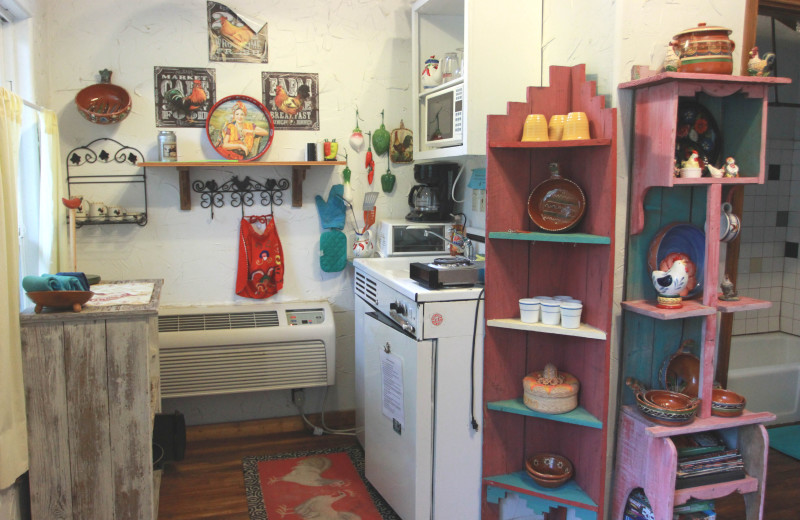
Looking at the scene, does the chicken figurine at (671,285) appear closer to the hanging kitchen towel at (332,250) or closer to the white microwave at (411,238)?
the white microwave at (411,238)

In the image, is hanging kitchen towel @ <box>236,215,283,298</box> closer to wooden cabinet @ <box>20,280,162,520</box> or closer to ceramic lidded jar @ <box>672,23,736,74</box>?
wooden cabinet @ <box>20,280,162,520</box>

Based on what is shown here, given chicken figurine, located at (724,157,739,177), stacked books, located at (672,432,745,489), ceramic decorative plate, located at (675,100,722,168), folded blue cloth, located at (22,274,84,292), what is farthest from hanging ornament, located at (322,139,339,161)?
stacked books, located at (672,432,745,489)

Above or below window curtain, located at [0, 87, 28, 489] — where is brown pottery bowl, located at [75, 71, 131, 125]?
above

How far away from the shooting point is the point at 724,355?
247cm

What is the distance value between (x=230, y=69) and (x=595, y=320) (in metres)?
2.12

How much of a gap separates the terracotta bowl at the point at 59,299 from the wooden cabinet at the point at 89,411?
25 mm

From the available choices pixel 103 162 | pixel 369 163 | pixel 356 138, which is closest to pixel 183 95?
pixel 103 162

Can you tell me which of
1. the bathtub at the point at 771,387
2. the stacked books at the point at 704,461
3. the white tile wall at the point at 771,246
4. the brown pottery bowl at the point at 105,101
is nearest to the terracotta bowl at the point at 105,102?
the brown pottery bowl at the point at 105,101

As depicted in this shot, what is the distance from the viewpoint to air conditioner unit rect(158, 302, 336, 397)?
3.06m

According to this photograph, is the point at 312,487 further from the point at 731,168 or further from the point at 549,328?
the point at 731,168

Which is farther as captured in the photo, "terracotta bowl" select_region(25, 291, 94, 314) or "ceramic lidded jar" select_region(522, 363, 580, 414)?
"ceramic lidded jar" select_region(522, 363, 580, 414)

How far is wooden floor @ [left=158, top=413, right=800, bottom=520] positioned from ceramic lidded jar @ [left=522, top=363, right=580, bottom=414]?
37.5 inches

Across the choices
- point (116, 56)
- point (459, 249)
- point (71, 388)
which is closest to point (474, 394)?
point (459, 249)

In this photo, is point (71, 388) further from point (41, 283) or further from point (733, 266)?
point (733, 266)
